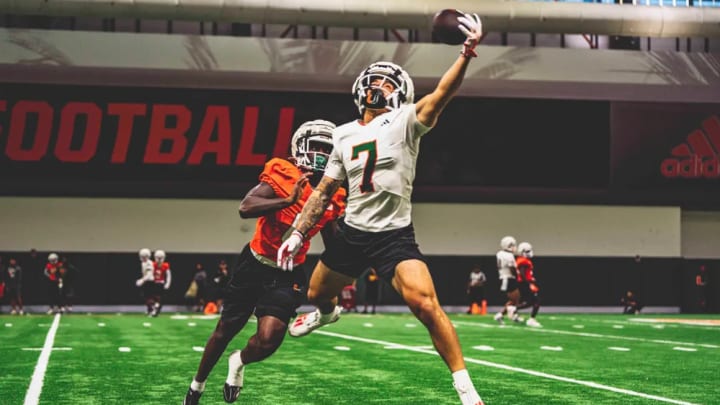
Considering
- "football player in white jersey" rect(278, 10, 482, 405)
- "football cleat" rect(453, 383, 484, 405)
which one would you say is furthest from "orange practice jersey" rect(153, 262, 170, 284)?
"football cleat" rect(453, 383, 484, 405)

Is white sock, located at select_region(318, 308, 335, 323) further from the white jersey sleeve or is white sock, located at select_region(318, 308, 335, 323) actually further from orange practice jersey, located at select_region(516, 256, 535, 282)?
orange practice jersey, located at select_region(516, 256, 535, 282)

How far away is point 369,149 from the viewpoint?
612 cm

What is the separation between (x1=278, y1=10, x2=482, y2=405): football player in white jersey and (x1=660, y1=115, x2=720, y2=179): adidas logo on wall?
93.8 feet

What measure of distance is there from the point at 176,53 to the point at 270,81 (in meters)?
3.23

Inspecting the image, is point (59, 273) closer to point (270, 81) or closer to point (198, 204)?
point (198, 204)

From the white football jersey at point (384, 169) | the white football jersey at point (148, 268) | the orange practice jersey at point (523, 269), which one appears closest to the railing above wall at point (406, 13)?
the white football jersey at point (148, 268)

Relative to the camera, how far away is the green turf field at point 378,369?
324 inches

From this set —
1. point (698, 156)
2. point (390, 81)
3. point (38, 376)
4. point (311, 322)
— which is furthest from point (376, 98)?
point (698, 156)

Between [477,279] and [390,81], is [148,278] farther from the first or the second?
[390,81]

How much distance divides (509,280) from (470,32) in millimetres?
18314

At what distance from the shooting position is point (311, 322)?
23.4 feet

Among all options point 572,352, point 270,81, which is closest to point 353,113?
point 270,81

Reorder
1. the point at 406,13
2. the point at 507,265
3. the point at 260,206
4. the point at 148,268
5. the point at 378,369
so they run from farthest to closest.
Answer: the point at 406,13 → the point at 148,268 → the point at 507,265 → the point at 378,369 → the point at 260,206

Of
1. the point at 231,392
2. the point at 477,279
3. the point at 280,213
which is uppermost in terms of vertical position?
the point at 477,279
